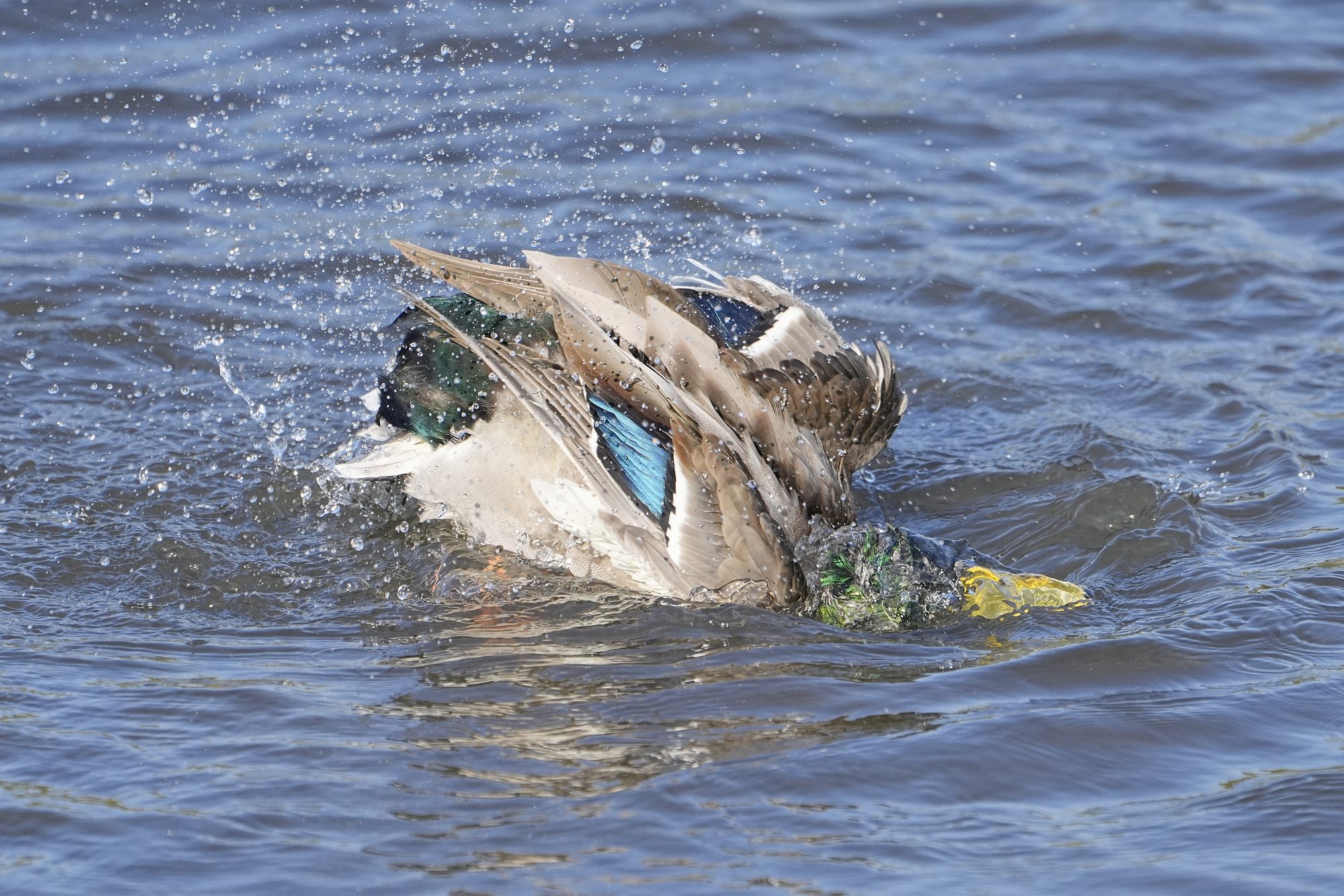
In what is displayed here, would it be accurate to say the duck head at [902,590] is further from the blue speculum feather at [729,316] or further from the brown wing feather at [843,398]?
the blue speculum feather at [729,316]

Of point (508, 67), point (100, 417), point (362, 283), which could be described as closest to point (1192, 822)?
point (100, 417)

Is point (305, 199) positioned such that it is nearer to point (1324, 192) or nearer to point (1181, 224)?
point (1181, 224)

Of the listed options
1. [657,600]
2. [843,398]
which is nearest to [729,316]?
[843,398]

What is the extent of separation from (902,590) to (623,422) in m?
0.98

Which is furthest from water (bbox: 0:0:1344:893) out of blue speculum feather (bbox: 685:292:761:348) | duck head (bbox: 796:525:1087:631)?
blue speculum feather (bbox: 685:292:761:348)

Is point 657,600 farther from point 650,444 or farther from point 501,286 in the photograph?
point 501,286

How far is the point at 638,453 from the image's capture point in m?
4.59

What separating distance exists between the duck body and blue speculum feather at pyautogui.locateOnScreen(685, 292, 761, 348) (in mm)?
11

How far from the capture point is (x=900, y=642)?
15.2 ft

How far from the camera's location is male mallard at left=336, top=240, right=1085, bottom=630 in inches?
179

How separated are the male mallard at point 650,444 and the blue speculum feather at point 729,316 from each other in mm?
16

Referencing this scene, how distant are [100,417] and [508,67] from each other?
382cm

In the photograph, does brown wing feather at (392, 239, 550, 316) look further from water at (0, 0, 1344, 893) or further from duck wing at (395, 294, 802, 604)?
water at (0, 0, 1344, 893)

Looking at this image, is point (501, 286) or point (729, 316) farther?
point (729, 316)
